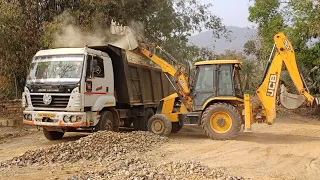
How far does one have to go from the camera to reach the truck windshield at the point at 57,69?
31.7 feet

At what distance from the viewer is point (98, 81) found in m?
10.2

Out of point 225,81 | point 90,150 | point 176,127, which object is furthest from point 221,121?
point 90,150

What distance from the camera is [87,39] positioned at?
1377 cm

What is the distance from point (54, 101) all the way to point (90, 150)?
218 centimetres

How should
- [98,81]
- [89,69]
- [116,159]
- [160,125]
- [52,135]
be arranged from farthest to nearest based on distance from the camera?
[160,125], [52,135], [98,81], [89,69], [116,159]

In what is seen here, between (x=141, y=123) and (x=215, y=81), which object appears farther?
(x=141, y=123)

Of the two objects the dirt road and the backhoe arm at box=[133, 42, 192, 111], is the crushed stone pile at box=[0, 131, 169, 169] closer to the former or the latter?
the dirt road

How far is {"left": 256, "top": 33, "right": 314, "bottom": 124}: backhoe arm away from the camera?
10570mm

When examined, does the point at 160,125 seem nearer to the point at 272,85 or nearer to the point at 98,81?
the point at 98,81

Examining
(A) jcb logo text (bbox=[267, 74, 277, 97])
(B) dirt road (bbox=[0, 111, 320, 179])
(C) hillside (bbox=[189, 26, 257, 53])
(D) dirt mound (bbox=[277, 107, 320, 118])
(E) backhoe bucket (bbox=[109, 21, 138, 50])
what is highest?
(C) hillside (bbox=[189, 26, 257, 53])

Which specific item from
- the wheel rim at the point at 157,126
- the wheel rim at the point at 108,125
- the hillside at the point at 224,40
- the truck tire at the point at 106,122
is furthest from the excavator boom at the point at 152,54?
the hillside at the point at 224,40

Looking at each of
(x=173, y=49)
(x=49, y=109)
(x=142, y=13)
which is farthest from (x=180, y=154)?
(x=173, y=49)

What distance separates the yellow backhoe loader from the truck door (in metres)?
1.80

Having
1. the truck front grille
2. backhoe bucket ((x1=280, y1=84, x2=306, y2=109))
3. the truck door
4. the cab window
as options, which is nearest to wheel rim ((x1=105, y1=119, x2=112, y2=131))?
the truck door
